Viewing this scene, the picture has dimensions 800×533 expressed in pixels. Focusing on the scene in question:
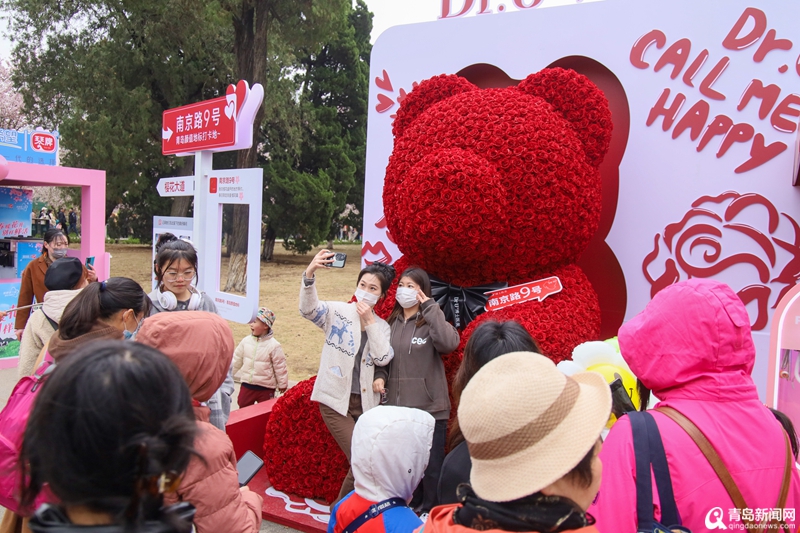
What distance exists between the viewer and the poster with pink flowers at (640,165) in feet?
9.76

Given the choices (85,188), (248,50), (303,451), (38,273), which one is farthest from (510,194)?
(248,50)

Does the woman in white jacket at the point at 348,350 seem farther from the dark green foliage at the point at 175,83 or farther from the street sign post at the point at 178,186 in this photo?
the dark green foliage at the point at 175,83

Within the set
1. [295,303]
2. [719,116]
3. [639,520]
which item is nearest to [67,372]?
[639,520]

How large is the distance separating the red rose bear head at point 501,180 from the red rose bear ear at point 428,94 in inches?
6.1

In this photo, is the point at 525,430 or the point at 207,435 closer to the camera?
the point at 525,430

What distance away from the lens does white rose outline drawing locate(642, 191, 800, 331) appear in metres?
3.25

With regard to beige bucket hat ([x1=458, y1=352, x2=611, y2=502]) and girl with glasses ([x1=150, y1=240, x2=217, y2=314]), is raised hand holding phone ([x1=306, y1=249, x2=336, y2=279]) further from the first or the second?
beige bucket hat ([x1=458, y1=352, x2=611, y2=502])

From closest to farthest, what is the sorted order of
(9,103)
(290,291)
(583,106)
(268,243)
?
(583,106) < (290,291) < (268,243) < (9,103)

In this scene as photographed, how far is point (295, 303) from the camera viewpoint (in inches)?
458

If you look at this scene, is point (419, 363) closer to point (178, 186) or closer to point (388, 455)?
point (388, 455)

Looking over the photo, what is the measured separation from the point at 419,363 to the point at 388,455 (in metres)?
1.24

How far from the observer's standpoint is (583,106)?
125 inches

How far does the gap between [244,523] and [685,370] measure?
121 centimetres

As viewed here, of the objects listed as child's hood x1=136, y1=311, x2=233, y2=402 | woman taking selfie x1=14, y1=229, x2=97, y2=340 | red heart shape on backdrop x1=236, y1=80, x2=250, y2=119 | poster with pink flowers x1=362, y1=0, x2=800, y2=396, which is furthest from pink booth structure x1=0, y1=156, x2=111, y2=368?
child's hood x1=136, y1=311, x2=233, y2=402
